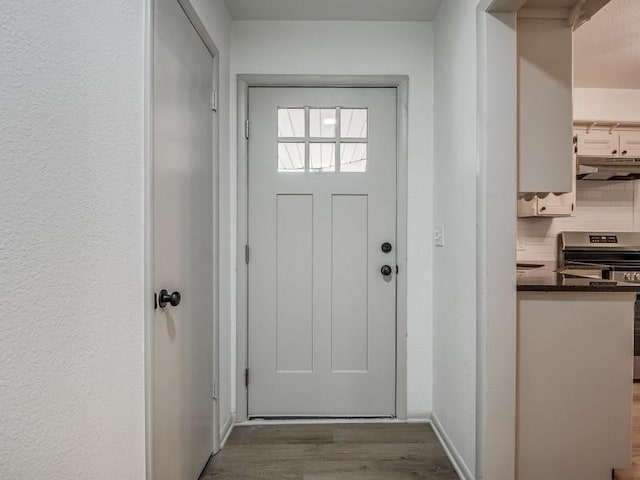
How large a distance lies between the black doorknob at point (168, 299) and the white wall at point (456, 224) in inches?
48.8

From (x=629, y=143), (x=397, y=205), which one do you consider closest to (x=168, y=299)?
(x=397, y=205)

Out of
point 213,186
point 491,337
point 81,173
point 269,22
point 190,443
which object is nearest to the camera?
point 81,173

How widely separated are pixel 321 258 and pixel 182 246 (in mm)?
1008

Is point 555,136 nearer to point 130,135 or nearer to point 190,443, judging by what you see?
point 130,135

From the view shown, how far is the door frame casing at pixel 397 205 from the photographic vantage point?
2342 mm

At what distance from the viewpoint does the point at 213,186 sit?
1995 millimetres

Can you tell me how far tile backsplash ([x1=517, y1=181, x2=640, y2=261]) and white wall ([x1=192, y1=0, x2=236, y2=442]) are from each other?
2.79 meters

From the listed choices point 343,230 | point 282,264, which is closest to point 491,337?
point 343,230

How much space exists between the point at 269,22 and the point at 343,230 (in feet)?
4.45

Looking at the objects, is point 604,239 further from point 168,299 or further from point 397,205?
point 168,299

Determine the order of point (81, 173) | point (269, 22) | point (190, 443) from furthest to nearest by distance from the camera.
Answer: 1. point (269, 22)
2. point (190, 443)
3. point (81, 173)

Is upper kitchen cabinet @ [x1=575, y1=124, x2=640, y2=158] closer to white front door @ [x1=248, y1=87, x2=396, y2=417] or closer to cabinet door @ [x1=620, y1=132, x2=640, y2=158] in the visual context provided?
cabinet door @ [x1=620, y1=132, x2=640, y2=158]

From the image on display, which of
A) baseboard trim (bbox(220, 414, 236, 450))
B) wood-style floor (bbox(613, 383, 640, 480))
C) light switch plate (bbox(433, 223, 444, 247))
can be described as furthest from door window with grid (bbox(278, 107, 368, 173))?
wood-style floor (bbox(613, 383, 640, 480))

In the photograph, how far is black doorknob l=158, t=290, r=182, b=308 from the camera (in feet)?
4.48
